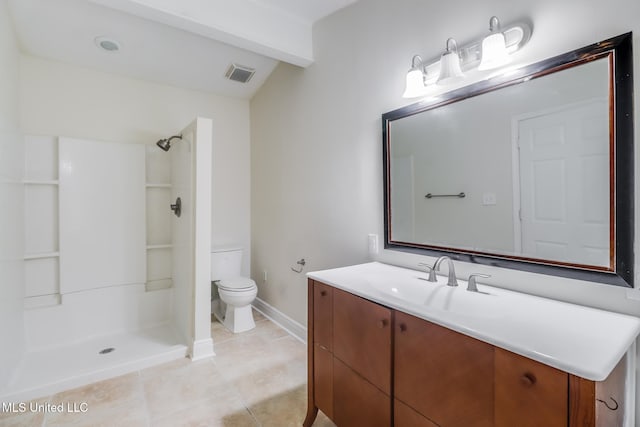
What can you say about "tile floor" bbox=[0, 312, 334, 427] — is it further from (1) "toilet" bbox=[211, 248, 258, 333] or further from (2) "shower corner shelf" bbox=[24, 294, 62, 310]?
(2) "shower corner shelf" bbox=[24, 294, 62, 310]

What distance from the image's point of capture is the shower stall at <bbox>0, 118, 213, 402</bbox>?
2344mm

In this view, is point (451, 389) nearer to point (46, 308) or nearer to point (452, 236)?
point (452, 236)

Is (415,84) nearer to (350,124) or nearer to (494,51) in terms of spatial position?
(494,51)

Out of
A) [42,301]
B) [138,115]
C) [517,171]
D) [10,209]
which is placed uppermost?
[138,115]

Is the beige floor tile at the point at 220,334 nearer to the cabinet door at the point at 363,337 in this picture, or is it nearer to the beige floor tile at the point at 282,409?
the beige floor tile at the point at 282,409

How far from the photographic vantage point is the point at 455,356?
975mm

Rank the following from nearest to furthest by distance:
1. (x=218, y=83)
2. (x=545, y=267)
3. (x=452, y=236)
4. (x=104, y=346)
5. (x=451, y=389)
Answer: (x=451, y=389) → (x=545, y=267) → (x=452, y=236) → (x=104, y=346) → (x=218, y=83)

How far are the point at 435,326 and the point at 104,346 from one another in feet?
8.94

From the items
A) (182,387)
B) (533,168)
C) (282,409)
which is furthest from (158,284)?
(533,168)

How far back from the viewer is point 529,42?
125 centimetres

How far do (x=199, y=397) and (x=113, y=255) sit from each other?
1.65m

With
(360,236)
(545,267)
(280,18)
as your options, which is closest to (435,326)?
(545,267)

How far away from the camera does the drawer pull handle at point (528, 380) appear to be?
792mm

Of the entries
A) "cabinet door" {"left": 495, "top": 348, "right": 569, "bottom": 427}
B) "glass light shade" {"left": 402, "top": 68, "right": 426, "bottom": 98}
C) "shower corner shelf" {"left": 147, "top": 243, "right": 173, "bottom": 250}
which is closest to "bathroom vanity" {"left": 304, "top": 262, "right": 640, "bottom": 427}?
"cabinet door" {"left": 495, "top": 348, "right": 569, "bottom": 427}
